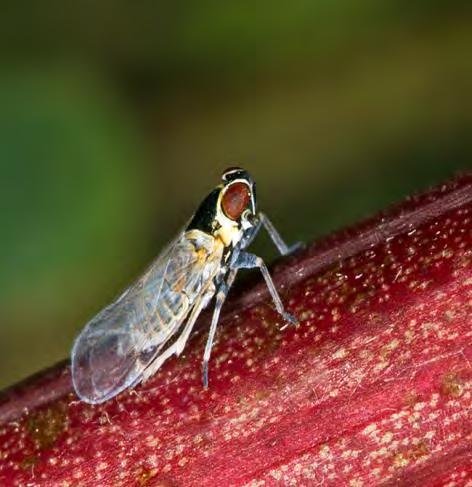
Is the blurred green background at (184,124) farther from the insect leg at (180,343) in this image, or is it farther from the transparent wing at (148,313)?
the insect leg at (180,343)

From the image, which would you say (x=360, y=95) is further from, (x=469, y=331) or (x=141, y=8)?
(x=469, y=331)

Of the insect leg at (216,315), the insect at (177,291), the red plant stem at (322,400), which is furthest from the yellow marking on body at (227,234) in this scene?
the red plant stem at (322,400)

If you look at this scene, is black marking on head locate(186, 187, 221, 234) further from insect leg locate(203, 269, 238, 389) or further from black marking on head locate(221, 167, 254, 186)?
insect leg locate(203, 269, 238, 389)

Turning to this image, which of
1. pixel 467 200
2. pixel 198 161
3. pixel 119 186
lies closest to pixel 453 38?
pixel 198 161

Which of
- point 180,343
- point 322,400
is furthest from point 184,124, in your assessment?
point 322,400

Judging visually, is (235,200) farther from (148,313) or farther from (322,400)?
(322,400)

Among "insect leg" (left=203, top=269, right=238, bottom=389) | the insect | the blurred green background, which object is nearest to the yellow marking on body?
the insect
